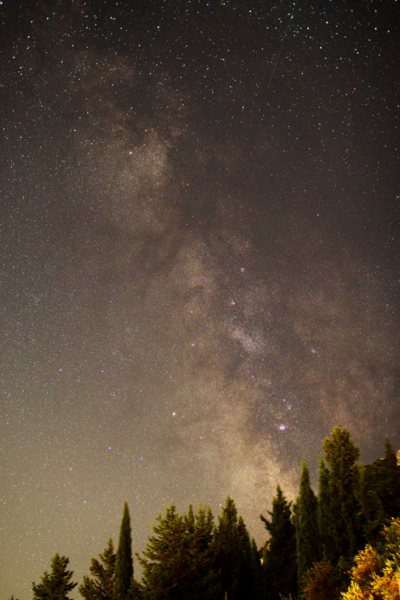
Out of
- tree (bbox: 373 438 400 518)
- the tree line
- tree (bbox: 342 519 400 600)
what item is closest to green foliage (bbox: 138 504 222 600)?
the tree line

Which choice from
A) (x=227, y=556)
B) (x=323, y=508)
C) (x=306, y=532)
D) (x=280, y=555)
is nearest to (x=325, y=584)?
(x=323, y=508)

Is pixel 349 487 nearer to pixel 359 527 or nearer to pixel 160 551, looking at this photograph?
pixel 359 527

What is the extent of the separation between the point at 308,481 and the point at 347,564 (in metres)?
5.47

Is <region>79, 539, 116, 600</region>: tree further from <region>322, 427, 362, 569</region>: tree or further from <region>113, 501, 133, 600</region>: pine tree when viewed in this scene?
<region>322, 427, 362, 569</region>: tree

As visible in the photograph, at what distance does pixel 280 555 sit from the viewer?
2147 centimetres

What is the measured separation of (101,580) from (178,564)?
298 inches

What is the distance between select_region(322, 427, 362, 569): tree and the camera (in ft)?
51.9

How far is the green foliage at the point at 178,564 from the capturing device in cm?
1477

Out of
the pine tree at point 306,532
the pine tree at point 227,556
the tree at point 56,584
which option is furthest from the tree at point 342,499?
the tree at point 56,584

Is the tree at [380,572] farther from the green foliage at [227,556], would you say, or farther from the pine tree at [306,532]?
the green foliage at [227,556]

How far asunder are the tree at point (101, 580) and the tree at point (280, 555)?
8863 mm

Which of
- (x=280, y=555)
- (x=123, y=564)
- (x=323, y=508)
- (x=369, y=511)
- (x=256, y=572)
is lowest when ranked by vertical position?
(x=256, y=572)

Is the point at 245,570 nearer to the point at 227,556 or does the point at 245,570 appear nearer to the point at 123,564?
the point at 227,556

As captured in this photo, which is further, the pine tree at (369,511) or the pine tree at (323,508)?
the pine tree at (323,508)
